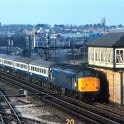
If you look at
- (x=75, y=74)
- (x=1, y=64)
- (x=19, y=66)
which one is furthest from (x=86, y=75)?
(x=1, y=64)

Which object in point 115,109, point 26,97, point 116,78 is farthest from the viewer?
point 26,97

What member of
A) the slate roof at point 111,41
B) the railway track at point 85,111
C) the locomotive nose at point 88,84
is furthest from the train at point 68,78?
the slate roof at point 111,41

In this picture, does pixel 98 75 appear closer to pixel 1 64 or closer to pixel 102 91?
pixel 102 91

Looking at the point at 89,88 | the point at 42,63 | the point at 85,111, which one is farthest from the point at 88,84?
the point at 42,63

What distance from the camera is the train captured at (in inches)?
1223

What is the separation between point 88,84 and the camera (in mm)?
31062

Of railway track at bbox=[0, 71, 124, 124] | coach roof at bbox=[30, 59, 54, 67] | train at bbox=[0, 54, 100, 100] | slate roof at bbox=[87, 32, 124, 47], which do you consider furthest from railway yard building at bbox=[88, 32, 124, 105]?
coach roof at bbox=[30, 59, 54, 67]

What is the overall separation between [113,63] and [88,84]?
2257 millimetres

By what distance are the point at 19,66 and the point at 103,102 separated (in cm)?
2738

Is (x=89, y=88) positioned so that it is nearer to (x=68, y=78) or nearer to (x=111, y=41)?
(x=68, y=78)

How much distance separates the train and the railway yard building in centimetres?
87

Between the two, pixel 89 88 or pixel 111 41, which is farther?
pixel 111 41

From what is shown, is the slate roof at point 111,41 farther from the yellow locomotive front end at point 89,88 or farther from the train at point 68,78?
the yellow locomotive front end at point 89,88

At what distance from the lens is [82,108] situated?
1115 inches
